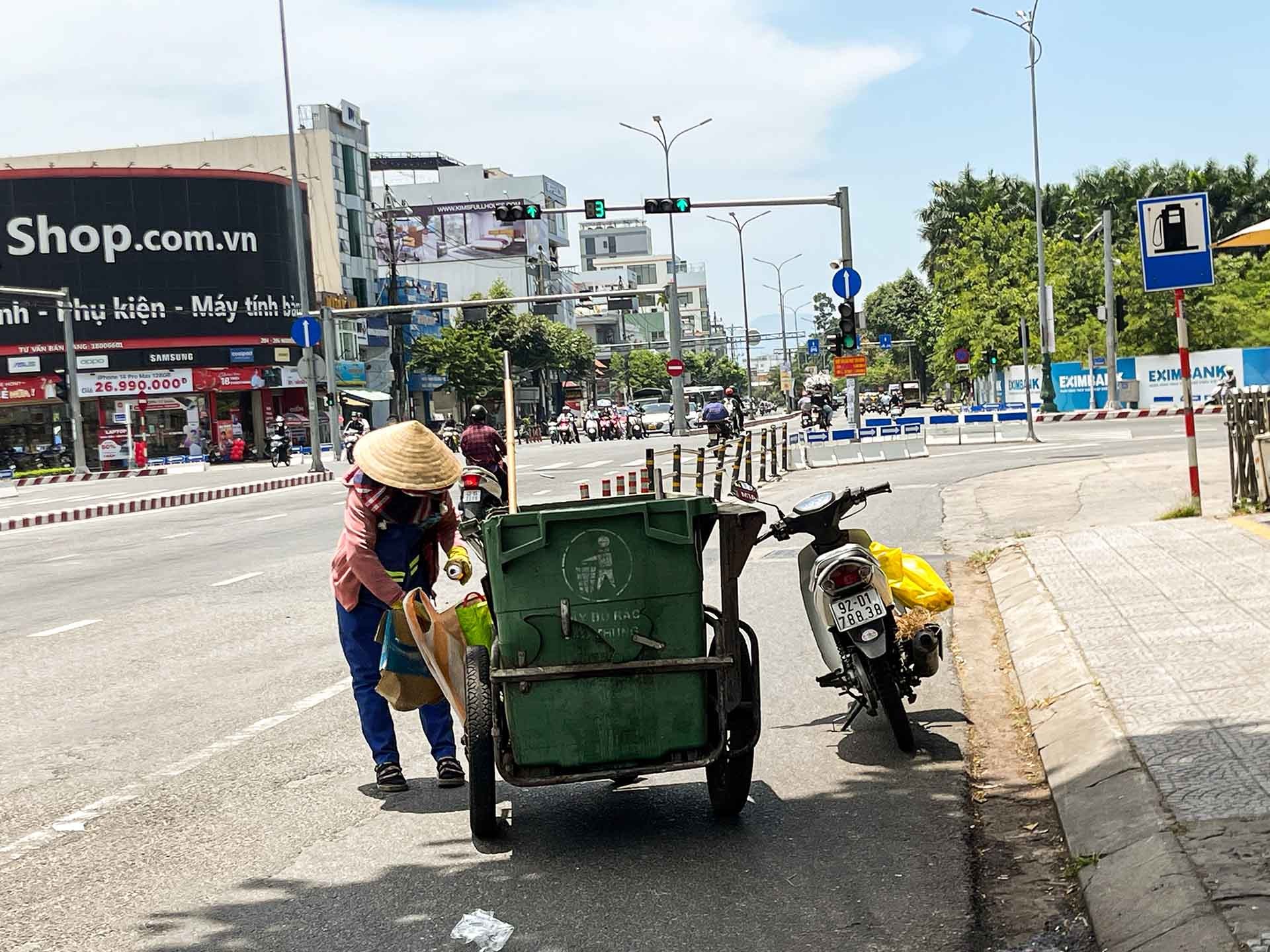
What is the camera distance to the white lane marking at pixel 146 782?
19.0 ft

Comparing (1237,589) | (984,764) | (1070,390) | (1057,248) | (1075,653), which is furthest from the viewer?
(1057,248)

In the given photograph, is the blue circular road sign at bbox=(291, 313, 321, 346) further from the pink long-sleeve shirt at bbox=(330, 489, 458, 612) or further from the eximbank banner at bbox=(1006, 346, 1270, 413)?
the pink long-sleeve shirt at bbox=(330, 489, 458, 612)

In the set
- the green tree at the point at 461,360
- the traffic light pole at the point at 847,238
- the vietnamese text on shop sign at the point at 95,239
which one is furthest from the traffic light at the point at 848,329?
the green tree at the point at 461,360

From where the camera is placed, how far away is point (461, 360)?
277 ft

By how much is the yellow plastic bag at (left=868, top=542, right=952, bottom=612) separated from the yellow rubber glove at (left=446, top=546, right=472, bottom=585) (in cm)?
197

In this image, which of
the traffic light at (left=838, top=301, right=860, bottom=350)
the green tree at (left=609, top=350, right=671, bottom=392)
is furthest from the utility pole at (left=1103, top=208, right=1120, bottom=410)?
the green tree at (left=609, top=350, right=671, bottom=392)

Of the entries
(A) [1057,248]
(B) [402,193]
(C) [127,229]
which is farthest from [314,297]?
(B) [402,193]

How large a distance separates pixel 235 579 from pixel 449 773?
30.7 ft

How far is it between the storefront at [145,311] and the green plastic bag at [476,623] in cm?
5471

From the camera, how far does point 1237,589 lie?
909 cm

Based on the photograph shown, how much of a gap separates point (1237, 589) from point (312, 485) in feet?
99.5

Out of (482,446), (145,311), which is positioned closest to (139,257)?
(145,311)

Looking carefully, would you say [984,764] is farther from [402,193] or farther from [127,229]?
[402,193]

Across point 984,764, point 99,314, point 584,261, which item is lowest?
point 984,764
